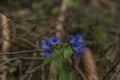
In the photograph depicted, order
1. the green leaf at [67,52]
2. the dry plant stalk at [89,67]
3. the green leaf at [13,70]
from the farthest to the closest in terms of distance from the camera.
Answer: the green leaf at [13,70] → the dry plant stalk at [89,67] → the green leaf at [67,52]

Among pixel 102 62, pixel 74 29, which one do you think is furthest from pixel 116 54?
pixel 74 29

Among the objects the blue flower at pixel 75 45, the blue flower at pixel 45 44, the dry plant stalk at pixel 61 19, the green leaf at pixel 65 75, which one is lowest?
the green leaf at pixel 65 75

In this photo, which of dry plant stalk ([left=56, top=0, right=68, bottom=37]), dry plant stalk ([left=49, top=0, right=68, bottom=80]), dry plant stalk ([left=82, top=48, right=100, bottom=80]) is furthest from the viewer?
dry plant stalk ([left=56, top=0, right=68, bottom=37])

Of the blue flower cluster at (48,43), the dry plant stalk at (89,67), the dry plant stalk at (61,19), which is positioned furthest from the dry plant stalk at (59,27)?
the blue flower cluster at (48,43)

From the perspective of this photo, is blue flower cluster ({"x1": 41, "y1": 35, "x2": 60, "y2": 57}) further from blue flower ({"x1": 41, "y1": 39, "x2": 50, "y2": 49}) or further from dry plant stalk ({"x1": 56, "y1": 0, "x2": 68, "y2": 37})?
dry plant stalk ({"x1": 56, "y1": 0, "x2": 68, "y2": 37})

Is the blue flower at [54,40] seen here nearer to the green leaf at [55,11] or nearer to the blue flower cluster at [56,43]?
the blue flower cluster at [56,43]

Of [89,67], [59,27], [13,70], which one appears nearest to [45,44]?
[89,67]

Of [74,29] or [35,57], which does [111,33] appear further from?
[35,57]

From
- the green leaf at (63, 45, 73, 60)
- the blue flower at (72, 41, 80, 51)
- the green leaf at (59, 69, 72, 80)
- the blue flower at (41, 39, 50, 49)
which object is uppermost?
the blue flower at (41, 39, 50, 49)

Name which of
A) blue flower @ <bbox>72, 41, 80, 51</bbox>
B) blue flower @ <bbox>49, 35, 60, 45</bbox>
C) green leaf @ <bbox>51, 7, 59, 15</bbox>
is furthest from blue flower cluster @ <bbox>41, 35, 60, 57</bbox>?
green leaf @ <bbox>51, 7, 59, 15</bbox>
